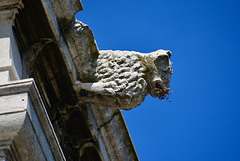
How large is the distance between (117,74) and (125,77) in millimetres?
124

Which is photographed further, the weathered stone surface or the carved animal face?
the carved animal face

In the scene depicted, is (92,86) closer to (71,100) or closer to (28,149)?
(71,100)

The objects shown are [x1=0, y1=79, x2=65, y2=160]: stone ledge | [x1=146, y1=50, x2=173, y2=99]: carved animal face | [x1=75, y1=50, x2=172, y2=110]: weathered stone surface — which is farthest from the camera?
[x1=146, y1=50, x2=173, y2=99]: carved animal face

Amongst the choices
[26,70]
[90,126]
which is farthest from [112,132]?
[26,70]

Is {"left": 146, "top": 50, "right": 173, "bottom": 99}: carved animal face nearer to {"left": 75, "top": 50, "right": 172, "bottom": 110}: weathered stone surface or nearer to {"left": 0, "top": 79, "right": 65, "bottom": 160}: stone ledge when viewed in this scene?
{"left": 75, "top": 50, "right": 172, "bottom": 110}: weathered stone surface

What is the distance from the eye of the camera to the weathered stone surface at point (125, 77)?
7.41 meters

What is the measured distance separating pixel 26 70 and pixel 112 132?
2366 mm

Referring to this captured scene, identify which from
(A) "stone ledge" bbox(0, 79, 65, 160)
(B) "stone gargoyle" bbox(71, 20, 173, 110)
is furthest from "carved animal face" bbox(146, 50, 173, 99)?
(A) "stone ledge" bbox(0, 79, 65, 160)

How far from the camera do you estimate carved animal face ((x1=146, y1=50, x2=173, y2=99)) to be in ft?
25.5

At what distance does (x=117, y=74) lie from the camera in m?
7.50

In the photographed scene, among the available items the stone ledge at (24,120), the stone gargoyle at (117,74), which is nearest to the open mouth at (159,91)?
the stone gargoyle at (117,74)

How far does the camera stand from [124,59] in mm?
7715

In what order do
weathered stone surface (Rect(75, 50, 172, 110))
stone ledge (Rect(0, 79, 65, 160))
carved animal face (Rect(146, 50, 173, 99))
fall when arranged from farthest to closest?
Answer: carved animal face (Rect(146, 50, 173, 99))
weathered stone surface (Rect(75, 50, 172, 110))
stone ledge (Rect(0, 79, 65, 160))

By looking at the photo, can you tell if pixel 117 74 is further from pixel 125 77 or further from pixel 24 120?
pixel 24 120
